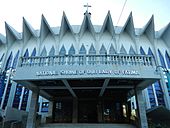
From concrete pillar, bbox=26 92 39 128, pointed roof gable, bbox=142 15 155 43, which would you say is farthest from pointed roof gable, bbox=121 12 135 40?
concrete pillar, bbox=26 92 39 128

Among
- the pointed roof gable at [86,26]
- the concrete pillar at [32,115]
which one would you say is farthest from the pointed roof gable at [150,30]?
the concrete pillar at [32,115]

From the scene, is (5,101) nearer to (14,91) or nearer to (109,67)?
(14,91)

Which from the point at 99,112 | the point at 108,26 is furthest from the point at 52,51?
the point at 99,112

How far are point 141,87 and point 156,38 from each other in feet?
40.5

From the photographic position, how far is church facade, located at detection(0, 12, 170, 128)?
26.6 ft

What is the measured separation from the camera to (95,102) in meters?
14.7

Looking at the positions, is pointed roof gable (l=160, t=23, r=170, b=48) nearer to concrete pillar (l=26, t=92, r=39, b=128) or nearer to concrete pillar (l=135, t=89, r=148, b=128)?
concrete pillar (l=135, t=89, r=148, b=128)

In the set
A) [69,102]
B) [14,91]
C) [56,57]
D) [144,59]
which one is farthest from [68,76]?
[14,91]

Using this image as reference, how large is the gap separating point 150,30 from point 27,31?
1549 cm

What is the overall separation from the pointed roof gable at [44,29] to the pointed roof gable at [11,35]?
3.61 metres

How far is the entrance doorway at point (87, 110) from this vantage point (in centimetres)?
1439

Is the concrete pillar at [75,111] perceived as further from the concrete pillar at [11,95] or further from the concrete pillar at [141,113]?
the concrete pillar at [11,95]

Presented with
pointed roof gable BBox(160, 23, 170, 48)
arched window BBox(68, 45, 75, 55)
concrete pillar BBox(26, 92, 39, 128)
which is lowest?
concrete pillar BBox(26, 92, 39, 128)

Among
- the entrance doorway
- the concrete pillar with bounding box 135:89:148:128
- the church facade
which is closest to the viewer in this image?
the church facade
